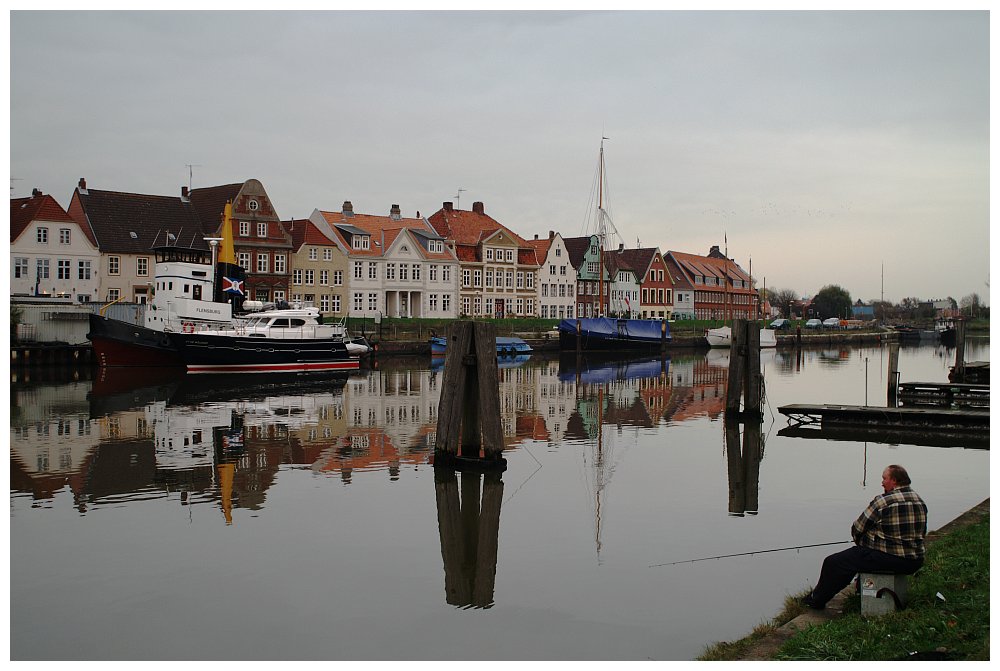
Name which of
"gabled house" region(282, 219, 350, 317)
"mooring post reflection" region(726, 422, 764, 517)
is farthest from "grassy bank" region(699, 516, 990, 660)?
"gabled house" region(282, 219, 350, 317)

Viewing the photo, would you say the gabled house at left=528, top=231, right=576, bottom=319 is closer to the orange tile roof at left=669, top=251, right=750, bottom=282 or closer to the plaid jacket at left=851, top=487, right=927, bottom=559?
the orange tile roof at left=669, top=251, right=750, bottom=282

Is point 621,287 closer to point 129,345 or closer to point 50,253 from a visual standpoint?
point 50,253

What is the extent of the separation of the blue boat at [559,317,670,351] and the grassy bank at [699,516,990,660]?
61.2m

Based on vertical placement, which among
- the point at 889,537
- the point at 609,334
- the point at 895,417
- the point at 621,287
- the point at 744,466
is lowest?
the point at 744,466

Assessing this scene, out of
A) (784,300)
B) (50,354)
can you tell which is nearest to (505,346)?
(50,354)

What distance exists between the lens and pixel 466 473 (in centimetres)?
1634

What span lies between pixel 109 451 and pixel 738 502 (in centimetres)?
1288

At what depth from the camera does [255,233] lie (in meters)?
67.0

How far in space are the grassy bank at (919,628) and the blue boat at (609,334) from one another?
201ft

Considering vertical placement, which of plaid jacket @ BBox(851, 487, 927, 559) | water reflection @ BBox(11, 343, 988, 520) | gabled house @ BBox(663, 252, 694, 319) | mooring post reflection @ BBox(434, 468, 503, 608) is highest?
gabled house @ BBox(663, 252, 694, 319)

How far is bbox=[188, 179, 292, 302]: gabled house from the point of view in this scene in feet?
217

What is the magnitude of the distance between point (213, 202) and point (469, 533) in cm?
5969

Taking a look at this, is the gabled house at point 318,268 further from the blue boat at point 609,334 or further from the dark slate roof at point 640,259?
the dark slate roof at point 640,259

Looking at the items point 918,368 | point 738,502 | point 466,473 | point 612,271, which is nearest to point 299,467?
point 466,473
